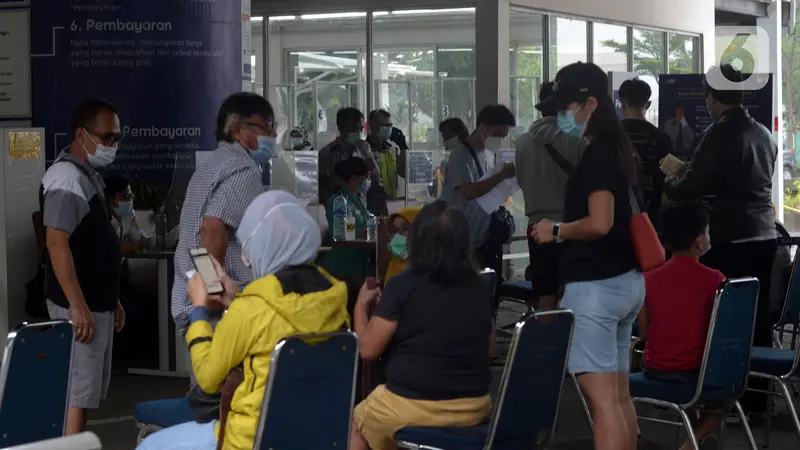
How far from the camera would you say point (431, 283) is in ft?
12.3

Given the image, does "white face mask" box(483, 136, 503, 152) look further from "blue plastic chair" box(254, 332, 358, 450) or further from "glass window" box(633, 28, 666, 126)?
"glass window" box(633, 28, 666, 126)

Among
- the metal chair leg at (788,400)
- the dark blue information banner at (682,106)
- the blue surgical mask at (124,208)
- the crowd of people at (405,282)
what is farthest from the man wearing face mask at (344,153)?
the metal chair leg at (788,400)

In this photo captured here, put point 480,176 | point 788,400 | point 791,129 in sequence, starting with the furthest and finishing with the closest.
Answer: point 791,129 → point 480,176 → point 788,400

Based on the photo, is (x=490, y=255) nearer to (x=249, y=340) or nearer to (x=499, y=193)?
(x=499, y=193)

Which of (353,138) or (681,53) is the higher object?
(681,53)

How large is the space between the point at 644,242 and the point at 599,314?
288mm

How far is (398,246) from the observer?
5484 millimetres

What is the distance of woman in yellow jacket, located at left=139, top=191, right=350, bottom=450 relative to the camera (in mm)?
3168

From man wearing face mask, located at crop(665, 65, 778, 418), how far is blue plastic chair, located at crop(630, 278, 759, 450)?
3.81ft

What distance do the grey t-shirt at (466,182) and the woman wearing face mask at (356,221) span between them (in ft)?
1.61

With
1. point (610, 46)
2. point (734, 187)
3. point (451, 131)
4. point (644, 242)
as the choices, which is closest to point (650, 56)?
point (610, 46)

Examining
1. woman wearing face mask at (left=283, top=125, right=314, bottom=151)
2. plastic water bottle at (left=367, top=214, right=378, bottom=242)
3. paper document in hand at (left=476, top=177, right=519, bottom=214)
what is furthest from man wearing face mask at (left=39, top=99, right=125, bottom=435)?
woman wearing face mask at (left=283, top=125, right=314, bottom=151)

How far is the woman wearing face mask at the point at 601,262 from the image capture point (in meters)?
4.10

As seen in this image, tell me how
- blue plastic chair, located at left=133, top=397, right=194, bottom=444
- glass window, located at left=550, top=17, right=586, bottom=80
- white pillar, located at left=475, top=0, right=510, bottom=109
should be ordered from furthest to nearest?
glass window, located at left=550, top=17, right=586, bottom=80 → white pillar, located at left=475, top=0, right=510, bottom=109 → blue plastic chair, located at left=133, top=397, right=194, bottom=444
